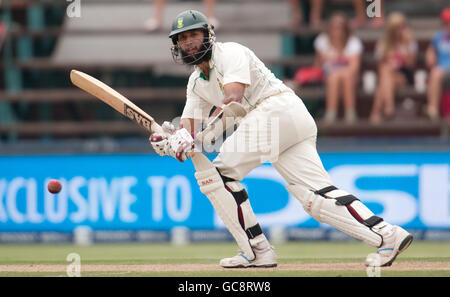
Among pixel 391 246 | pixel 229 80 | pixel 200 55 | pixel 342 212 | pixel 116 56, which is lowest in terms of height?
pixel 391 246

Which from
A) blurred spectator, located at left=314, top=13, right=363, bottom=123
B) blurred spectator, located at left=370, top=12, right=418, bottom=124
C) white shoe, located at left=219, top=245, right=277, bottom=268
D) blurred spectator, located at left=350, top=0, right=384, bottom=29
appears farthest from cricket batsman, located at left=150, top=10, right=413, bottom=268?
blurred spectator, located at left=350, top=0, right=384, bottom=29

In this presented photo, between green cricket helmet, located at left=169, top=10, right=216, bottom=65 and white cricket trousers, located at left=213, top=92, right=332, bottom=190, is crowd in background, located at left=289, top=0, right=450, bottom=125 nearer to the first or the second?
white cricket trousers, located at left=213, top=92, right=332, bottom=190

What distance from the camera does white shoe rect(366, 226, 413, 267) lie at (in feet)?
18.1

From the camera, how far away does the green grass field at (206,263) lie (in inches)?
217

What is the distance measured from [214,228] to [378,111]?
117 inches

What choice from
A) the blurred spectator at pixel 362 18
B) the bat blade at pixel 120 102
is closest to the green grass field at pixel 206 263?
the bat blade at pixel 120 102

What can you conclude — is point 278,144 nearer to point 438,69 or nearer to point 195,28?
point 195,28

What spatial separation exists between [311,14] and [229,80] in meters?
7.47

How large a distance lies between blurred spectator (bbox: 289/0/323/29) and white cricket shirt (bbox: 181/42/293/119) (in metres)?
6.52

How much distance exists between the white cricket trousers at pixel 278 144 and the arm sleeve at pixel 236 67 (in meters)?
0.35

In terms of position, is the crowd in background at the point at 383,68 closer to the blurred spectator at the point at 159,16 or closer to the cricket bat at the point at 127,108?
the blurred spectator at the point at 159,16

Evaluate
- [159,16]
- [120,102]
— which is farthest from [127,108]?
[159,16]

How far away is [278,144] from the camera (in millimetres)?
5691
